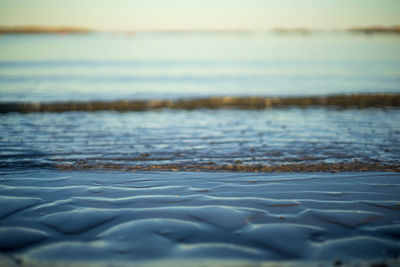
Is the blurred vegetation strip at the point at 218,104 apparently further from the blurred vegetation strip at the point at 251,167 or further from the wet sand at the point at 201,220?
the wet sand at the point at 201,220

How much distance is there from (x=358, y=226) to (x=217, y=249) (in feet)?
5.69

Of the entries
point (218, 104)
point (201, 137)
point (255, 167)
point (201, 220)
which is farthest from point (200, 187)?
point (218, 104)

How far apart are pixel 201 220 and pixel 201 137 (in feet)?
17.7

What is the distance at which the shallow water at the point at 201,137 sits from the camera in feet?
23.2

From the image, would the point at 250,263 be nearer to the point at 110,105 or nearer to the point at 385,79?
the point at 110,105

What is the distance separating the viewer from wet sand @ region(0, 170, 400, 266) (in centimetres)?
315

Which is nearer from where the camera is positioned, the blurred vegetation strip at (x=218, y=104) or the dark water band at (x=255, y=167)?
the dark water band at (x=255, y=167)

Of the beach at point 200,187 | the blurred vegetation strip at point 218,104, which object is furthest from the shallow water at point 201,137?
the blurred vegetation strip at point 218,104

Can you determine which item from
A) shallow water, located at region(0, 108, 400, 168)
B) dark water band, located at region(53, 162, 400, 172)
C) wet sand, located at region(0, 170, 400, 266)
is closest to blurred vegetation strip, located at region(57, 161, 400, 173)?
dark water band, located at region(53, 162, 400, 172)

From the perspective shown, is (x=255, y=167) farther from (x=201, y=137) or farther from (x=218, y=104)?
(x=218, y=104)

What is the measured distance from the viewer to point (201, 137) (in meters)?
9.21

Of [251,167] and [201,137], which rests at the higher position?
[201,137]

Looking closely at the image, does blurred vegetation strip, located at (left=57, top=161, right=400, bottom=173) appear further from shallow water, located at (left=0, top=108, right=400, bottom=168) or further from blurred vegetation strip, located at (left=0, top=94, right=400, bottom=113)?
blurred vegetation strip, located at (left=0, top=94, right=400, bottom=113)

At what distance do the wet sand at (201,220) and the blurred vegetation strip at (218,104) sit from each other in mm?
9044
